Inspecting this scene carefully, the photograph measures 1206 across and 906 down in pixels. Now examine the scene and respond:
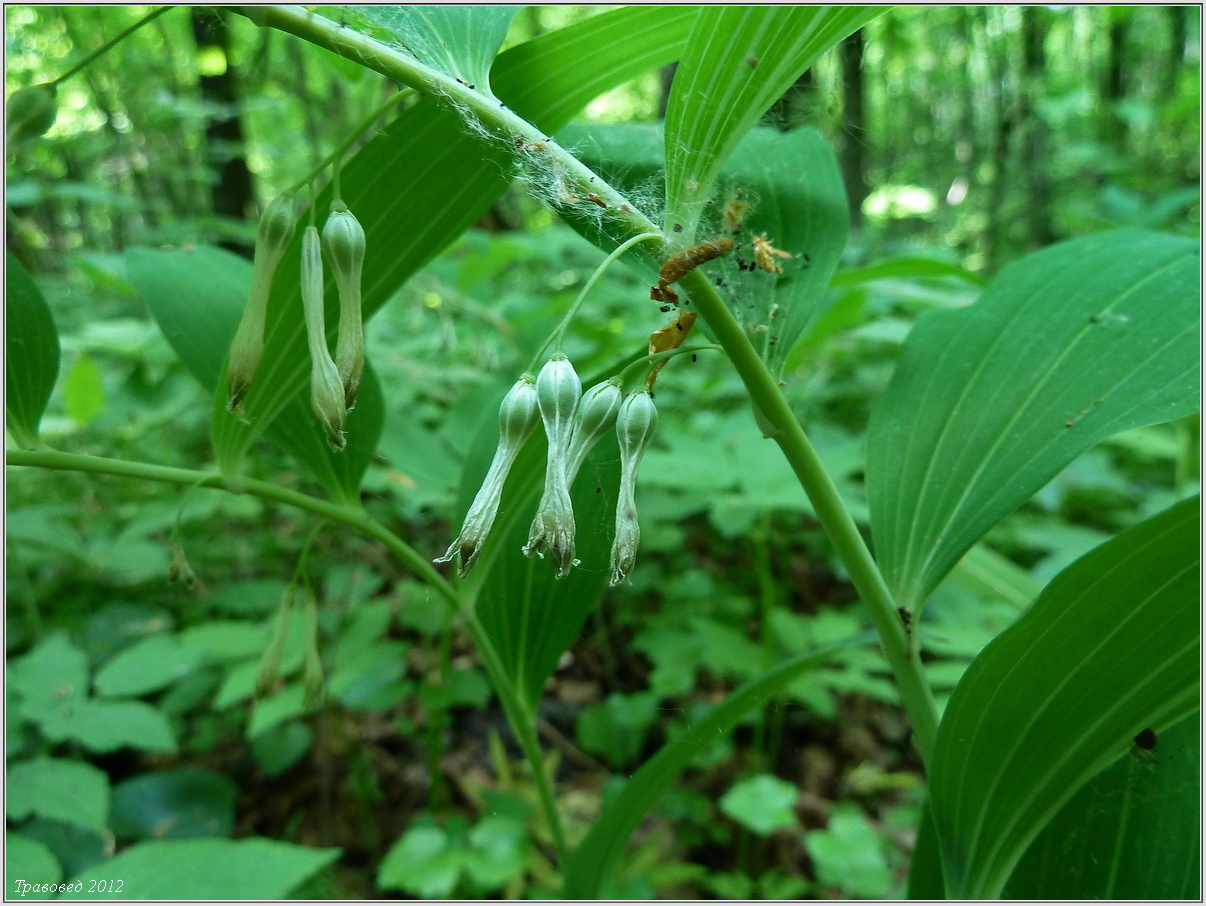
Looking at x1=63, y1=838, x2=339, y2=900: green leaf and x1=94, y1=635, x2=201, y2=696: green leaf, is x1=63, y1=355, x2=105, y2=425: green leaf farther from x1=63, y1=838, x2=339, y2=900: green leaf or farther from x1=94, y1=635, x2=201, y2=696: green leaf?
x1=63, y1=838, x2=339, y2=900: green leaf

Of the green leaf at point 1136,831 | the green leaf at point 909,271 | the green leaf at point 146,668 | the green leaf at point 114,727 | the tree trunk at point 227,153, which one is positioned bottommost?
the green leaf at point 114,727

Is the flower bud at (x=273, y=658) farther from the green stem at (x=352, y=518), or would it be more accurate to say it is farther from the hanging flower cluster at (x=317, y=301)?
the hanging flower cluster at (x=317, y=301)

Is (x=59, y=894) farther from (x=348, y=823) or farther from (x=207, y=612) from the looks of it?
(x=207, y=612)

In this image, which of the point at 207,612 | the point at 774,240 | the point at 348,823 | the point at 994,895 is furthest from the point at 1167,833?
the point at 207,612

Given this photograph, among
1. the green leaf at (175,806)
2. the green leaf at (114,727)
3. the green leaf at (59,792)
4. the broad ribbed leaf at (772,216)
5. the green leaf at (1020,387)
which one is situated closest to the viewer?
the green leaf at (1020,387)

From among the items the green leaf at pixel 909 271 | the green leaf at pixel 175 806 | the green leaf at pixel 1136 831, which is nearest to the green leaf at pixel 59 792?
the green leaf at pixel 175 806

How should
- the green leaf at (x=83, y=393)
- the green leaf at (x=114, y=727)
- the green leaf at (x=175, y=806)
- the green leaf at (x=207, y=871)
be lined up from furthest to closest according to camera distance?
the green leaf at (x=83, y=393) → the green leaf at (x=175, y=806) → the green leaf at (x=114, y=727) → the green leaf at (x=207, y=871)

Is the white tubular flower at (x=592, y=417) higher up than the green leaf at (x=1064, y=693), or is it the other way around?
the white tubular flower at (x=592, y=417)
